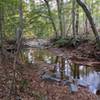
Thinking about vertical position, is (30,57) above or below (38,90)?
above

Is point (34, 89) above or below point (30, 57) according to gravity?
below

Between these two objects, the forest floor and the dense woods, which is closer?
the forest floor

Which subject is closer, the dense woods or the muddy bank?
the muddy bank

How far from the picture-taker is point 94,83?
370 inches

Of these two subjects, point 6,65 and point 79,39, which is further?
point 79,39

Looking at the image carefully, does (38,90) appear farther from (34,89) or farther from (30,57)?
(30,57)

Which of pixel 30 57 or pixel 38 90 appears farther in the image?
pixel 30 57

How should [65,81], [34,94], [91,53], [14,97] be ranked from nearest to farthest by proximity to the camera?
[14,97] → [34,94] → [65,81] → [91,53]

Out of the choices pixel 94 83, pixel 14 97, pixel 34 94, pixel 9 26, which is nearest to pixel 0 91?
pixel 14 97

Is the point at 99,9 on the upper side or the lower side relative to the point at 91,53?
upper

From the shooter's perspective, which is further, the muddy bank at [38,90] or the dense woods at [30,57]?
the dense woods at [30,57]

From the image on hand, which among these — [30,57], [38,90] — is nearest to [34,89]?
[38,90]

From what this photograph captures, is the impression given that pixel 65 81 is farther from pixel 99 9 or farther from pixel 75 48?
pixel 99 9

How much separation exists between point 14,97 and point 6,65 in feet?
9.45
